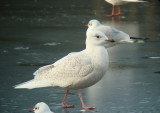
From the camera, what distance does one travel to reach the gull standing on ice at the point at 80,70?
6957 millimetres

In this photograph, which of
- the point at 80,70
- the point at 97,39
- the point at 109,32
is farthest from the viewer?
the point at 109,32

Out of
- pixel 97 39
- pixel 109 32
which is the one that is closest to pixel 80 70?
pixel 97 39

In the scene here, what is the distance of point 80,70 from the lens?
7.02 meters

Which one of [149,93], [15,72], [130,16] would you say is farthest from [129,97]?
[130,16]

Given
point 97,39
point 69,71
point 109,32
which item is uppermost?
point 97,39

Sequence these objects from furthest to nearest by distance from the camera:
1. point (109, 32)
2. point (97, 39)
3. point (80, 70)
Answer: point (109, 32) < point (97, 39) < point (80, 70)

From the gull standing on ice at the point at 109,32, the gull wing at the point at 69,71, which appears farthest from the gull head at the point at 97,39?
the gull standing on ice at the point at 109,32

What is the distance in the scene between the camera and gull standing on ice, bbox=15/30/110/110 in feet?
22.8

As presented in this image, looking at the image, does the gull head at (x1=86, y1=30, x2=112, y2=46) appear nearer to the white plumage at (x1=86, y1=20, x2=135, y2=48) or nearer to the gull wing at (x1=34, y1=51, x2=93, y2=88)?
the gull wing at (x1=34, y1=51, x2=93, y2=88)

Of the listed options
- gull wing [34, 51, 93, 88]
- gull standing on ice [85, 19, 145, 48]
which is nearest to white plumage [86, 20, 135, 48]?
gull standing on ice [85, 19, 145, 48]

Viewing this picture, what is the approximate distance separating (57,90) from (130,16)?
437 inches

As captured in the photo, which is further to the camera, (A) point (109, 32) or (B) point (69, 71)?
(A) point (109, 32)

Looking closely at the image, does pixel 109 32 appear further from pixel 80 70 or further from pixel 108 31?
pixel 80 70

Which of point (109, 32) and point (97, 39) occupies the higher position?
point (97, 39)
